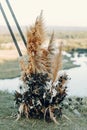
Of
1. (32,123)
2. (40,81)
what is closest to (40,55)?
(40,81)

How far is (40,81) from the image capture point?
7.68 m

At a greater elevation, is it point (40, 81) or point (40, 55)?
point (40, 55)

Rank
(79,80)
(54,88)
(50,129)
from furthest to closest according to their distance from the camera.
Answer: (79,80) → (54,88) → (50,129)

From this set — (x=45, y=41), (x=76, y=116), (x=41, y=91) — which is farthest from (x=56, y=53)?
(x=76, y=116)

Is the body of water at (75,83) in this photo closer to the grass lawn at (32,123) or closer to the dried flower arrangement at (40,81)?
the grass lawn at (32,123)

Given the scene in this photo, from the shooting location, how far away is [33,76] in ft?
25.3

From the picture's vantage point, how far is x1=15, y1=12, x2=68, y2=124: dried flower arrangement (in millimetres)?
7625

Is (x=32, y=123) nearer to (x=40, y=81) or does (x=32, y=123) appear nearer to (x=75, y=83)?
(x=40, y=81)

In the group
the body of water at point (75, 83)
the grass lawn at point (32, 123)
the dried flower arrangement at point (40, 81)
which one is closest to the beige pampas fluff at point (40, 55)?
the dried flower arrangement at point (40, 81)

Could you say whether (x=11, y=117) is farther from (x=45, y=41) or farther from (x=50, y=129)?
(x=45, y=41)

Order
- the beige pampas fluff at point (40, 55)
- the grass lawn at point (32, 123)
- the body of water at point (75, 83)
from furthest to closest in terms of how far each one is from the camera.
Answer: the body of water at point (75, 83), the beige pampas fluff at point (40, 55), the grass lawn at point (32, 123)

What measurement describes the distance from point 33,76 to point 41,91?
0.35 meters

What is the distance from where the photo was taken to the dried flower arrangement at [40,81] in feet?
25.0

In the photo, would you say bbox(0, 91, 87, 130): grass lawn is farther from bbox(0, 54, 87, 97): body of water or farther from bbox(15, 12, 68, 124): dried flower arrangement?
bbox(0, 54, 87, 97): body of water
